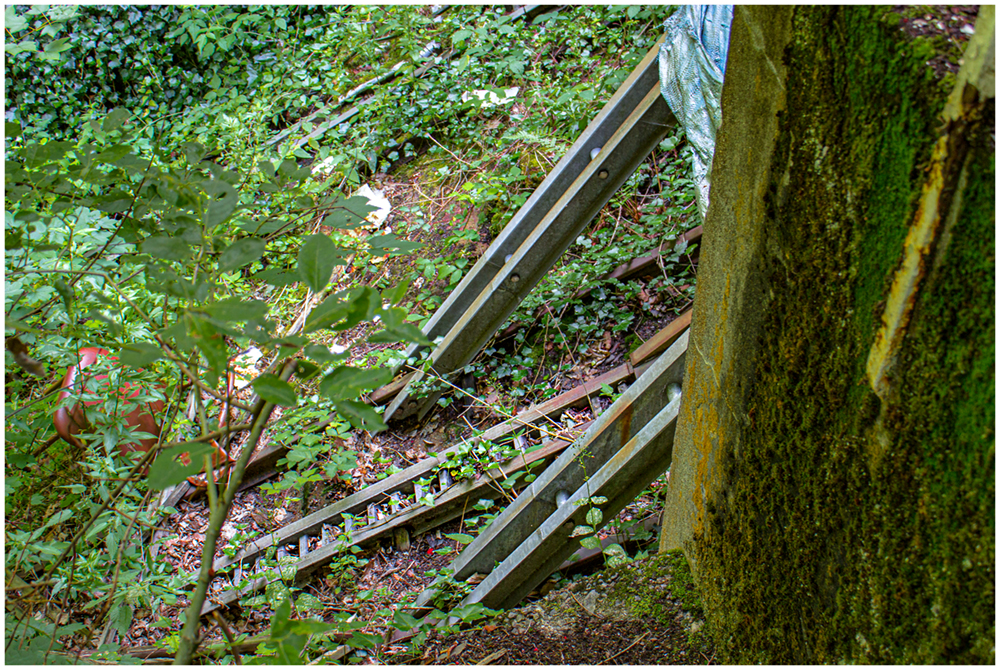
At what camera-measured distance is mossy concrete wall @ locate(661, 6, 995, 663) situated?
68 centimetres

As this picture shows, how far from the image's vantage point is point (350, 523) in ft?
10.7

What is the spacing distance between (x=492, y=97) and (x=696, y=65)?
270 centimetres

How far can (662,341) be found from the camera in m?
3.00

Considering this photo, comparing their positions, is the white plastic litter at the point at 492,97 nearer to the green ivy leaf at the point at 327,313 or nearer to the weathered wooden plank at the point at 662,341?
the weathered wooden plank at the point at 662,341

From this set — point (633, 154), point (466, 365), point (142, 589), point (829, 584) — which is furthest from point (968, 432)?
point (466, 365)

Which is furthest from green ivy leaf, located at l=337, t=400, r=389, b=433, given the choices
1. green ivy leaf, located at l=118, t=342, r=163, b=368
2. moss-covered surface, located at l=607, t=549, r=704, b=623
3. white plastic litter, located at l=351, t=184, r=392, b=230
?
white plastic litter, located at l=351, t=184, r=392, b=230

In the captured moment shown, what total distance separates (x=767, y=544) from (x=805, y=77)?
0.87 meters

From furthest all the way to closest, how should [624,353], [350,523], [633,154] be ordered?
[624,353]
[350,523]
[633,154]

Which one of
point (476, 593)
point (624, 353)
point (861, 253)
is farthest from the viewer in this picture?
point (624, 353)

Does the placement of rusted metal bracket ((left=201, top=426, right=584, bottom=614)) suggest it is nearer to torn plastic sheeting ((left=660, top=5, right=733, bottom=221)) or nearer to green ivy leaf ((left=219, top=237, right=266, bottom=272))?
torn plastic sheeting ((left=660, top=5, right=733, bottom=221))

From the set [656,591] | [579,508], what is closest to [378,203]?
[579,508]

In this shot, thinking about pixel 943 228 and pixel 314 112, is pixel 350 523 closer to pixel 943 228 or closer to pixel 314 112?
pixel 943 228

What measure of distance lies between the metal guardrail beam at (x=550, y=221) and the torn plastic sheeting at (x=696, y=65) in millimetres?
98

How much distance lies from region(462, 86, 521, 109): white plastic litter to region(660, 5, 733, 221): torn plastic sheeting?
2.22 meters
